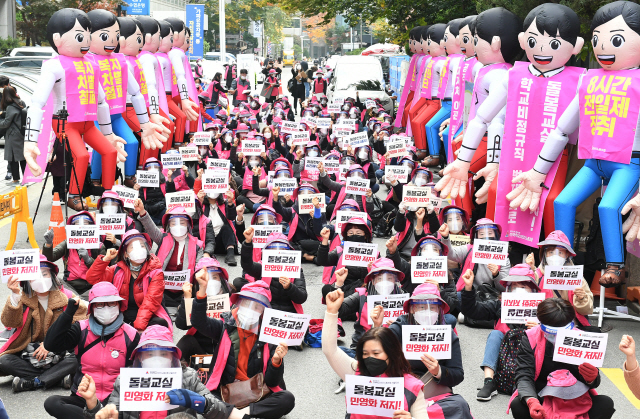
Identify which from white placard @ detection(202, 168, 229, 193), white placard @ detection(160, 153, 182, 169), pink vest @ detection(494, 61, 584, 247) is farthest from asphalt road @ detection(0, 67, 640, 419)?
white placard @ detection(160, 153, 182, 169)

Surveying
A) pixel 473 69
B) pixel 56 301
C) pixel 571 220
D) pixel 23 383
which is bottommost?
pixel 23 383

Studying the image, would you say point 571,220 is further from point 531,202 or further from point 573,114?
point 573,114

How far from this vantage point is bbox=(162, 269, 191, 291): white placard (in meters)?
7.54

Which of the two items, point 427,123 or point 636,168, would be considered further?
point 427,123

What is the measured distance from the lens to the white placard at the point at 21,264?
639 cm

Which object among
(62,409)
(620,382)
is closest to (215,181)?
(62,409)

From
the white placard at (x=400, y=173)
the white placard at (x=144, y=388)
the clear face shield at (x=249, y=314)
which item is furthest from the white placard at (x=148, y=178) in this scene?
the white placard at (x=144, y=388)

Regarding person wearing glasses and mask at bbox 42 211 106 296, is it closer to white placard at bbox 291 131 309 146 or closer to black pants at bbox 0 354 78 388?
black pants at bbox 0 354 78 388

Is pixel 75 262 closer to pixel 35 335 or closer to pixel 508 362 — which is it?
pixel 35 335

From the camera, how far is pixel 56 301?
6750mm

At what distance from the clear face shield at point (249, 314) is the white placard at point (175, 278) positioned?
1.72 metres

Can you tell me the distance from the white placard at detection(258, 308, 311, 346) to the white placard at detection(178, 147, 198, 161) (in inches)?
293

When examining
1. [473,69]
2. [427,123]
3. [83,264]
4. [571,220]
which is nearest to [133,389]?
[83,264]

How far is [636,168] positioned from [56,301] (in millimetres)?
5509
